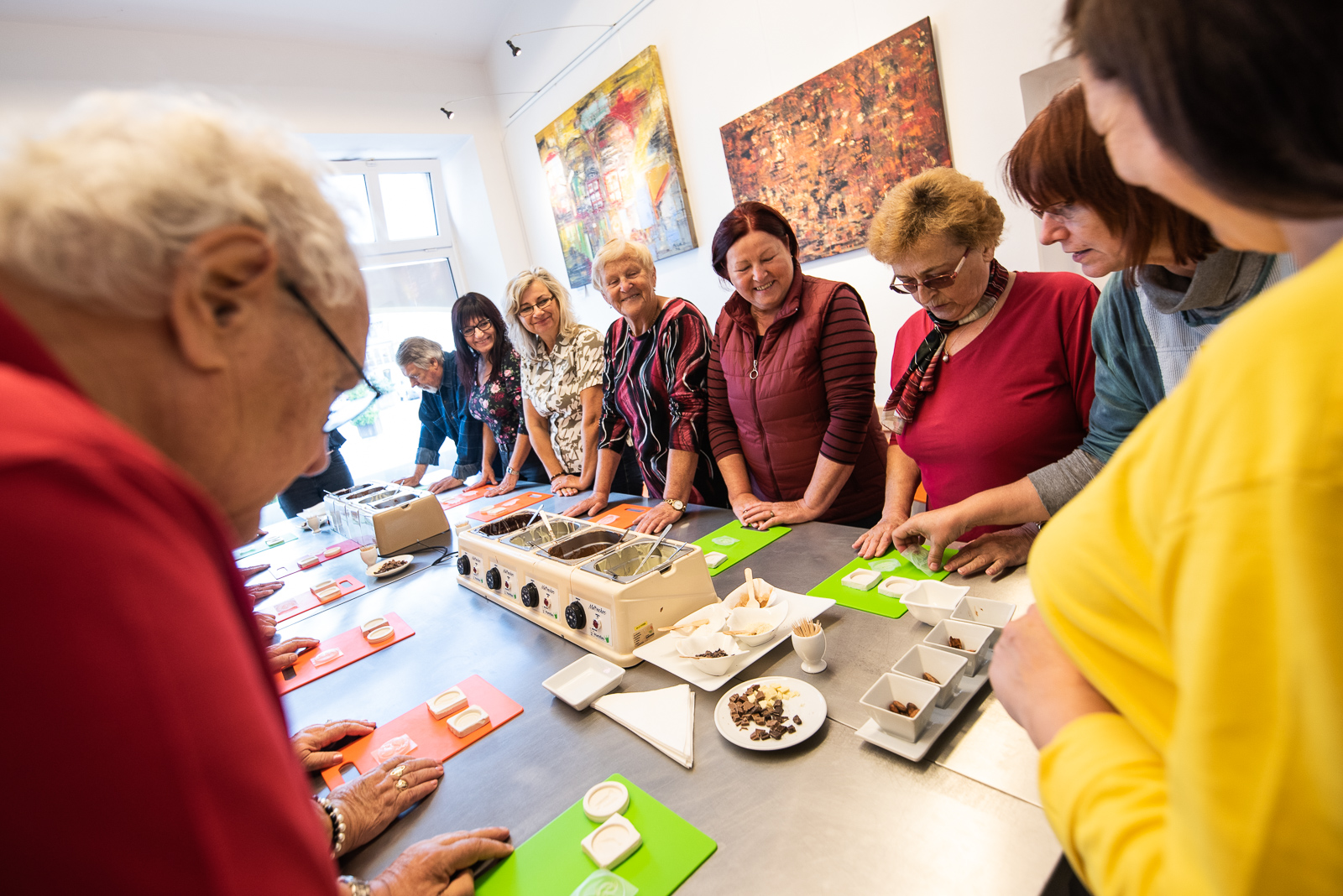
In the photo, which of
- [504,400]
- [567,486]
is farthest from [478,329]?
[567,486]

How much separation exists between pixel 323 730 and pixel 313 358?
1049 millimetres

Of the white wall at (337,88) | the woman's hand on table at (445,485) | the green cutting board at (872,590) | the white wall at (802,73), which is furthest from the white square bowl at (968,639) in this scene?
the white wall at (337,88)

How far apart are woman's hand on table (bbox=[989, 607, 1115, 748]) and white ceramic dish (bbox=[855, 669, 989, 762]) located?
1.10 feet

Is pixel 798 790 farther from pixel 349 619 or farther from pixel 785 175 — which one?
pixel 785 175

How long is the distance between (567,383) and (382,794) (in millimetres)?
2388

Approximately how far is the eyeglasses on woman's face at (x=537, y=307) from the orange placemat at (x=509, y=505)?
3.03 feet

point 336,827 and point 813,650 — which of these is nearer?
point 336,827

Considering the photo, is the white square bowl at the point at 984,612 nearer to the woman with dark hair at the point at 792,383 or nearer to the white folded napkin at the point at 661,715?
the white folded napkin at the point at 661,715

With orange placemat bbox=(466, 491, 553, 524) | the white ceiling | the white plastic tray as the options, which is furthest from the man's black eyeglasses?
the white ceiling

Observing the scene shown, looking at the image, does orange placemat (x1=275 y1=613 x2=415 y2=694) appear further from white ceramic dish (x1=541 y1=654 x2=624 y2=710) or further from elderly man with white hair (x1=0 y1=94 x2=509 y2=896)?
elderly man with white hair (x1=0 y1=94 x2=509 y2=896)

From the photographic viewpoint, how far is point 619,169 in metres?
4.88

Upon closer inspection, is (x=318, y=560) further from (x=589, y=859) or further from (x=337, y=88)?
(x=337, y=88)

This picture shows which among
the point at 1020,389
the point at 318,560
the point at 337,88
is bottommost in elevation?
the point at 318,560

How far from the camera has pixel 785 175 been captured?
12.2 feet
